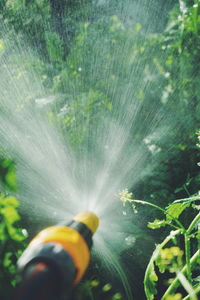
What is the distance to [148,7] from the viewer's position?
10.1 ft

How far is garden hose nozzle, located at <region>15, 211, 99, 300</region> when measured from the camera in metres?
0.41

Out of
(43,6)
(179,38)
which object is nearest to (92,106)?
(179,38)

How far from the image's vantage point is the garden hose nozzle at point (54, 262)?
16.0 inches

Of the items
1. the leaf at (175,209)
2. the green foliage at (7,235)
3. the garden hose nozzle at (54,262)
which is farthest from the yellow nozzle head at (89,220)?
the leaf at (175,209)

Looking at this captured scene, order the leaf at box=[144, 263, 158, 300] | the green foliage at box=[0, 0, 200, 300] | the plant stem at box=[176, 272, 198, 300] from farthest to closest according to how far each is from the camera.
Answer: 1. the green foliage at box=[0, 0, 200, 300]
2. the leaf at box=[144, 263, 158, 300]
3. the plant stem at box=[176, 272, 198, 300]

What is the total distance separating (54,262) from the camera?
0.46 metres

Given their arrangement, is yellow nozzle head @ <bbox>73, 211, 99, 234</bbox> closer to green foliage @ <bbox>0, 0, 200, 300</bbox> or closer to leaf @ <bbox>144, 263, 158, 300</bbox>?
Answer: leaf @ <bbox>144, 263, 158, 300</bbox>

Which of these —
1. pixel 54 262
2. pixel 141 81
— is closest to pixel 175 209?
pixel 54 262

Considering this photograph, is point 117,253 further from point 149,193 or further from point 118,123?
point 118,123

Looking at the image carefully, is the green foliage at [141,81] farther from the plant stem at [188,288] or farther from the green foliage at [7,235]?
the green foliage at [7,235]

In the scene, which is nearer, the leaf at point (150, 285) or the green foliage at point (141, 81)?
the leaf at point (150, 285)

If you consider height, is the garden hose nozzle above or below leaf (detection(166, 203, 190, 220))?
above

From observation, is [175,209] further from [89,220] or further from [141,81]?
[141,81]

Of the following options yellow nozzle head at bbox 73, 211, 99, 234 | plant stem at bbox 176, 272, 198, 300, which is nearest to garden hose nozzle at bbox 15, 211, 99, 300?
yellow nozzle head at bbox 73, 211, 99, 234
